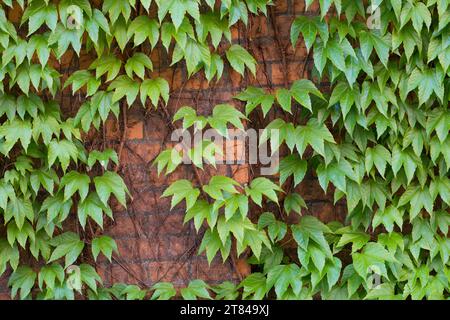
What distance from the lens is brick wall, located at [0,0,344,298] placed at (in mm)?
2641

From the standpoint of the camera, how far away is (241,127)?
2498 mm

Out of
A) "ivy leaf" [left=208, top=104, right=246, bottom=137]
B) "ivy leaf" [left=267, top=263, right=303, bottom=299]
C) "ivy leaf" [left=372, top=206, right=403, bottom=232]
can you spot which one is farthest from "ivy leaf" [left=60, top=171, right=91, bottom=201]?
"ivy leaf" [left=372, top=206, right=403, bottom=232]

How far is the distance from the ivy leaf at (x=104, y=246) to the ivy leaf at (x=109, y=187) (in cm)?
17

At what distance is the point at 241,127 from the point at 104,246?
73 cm

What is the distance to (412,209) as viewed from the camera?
2.61 m

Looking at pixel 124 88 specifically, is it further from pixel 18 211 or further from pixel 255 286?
pixel 255 286

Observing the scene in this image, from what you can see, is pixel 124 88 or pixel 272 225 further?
pixel 272 225

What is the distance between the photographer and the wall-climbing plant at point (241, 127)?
2.47 meters

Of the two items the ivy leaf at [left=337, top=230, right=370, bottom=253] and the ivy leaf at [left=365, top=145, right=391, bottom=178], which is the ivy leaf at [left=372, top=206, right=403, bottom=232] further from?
the ivy leaf at [left=365, top=145, right=391, bottom=178]

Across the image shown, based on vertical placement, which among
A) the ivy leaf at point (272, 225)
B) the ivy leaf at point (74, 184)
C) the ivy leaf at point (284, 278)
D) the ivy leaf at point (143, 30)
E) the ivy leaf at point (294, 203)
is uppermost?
the ivy leaf at point (143, 30)

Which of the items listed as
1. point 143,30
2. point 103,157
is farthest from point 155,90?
point 103,157

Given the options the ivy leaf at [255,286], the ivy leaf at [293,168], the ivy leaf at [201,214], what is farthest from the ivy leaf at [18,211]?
the ivy leaf at [293,168]

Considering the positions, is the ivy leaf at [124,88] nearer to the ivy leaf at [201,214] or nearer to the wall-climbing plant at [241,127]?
the wall-climbing plant at [241,127]
